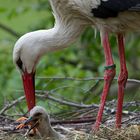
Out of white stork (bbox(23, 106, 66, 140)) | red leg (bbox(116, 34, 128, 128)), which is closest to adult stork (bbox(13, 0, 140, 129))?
red leg (bbox(116, 34, 128, 128))

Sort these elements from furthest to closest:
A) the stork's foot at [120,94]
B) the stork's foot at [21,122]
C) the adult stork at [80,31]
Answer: the stork's foot at [120,94] → the adult stork at [80,31] → the stork's foot at [21,122]

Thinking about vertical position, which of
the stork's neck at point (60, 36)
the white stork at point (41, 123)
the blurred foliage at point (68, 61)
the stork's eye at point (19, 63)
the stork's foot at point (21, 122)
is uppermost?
the stork's neck at point (60, 36)

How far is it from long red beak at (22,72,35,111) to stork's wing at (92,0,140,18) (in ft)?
3.64

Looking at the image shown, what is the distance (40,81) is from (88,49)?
2082 mm

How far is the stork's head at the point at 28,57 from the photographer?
1060cm

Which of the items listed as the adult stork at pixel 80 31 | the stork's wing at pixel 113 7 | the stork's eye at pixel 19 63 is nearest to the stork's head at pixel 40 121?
the adult stork at pixel 80 31

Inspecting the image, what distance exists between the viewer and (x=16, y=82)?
39.8 feet

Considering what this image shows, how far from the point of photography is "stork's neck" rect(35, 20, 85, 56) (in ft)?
34.8

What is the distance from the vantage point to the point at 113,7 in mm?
10094

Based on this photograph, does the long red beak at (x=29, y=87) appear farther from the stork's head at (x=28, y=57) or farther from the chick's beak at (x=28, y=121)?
the chick's beak at (x=28, y=121)

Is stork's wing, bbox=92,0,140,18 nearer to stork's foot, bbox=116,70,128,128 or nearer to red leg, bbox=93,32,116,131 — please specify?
red leg, bbox=93,32,116,131

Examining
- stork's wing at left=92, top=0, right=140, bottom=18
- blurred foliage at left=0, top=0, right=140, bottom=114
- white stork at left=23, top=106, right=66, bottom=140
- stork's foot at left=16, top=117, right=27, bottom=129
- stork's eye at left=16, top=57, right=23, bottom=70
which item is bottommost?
blurred foliage at left=0, top=0, right=140, bottom=114

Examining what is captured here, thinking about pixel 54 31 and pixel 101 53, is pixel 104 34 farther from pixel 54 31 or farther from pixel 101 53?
pixel 101 53

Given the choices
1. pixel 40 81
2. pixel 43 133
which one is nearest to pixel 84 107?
pixel 40 81
